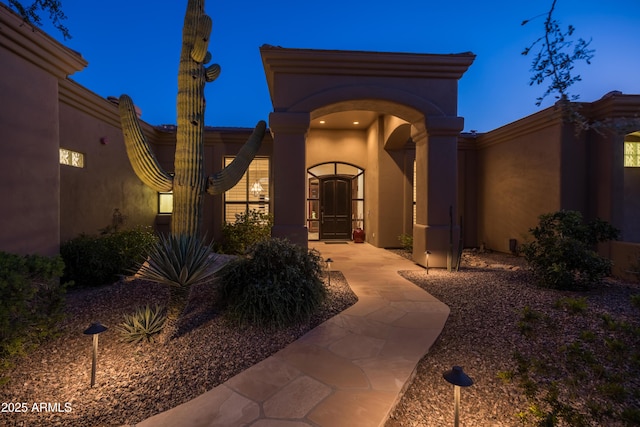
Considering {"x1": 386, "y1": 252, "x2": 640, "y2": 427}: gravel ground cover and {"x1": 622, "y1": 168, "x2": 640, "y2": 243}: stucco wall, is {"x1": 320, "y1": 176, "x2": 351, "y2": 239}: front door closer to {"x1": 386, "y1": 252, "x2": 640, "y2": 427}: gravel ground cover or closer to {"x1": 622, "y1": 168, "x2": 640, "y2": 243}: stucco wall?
{"x1": 386, "y1": 252, "x2": 640, "y2": 427}: gravel ground cover

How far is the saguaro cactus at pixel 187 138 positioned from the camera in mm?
4586

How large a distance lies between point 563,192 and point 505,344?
6849mm

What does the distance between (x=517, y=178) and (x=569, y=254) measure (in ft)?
16.3

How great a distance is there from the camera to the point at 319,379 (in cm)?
291

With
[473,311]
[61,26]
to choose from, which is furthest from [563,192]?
[61,26]

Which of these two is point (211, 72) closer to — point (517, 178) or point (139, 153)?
point (139, 153)

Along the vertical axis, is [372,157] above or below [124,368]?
above

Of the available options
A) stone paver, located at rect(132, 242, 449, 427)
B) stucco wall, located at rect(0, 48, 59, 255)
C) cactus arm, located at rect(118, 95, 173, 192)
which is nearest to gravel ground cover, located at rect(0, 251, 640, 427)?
stone paver, located at rect(132, 242, 449, 427)

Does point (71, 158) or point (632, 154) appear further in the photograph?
point (632, 154)

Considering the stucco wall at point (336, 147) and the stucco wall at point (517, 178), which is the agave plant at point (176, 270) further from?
the stucco wall at point (336, 147)

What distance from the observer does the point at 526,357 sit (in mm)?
3291

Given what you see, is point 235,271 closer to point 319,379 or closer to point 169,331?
point 169,331

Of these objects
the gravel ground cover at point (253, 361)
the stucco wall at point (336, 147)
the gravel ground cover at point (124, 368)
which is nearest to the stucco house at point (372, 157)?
the stucco wall at point (336, 147)

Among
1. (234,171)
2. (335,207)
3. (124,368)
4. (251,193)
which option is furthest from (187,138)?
(335,207)
